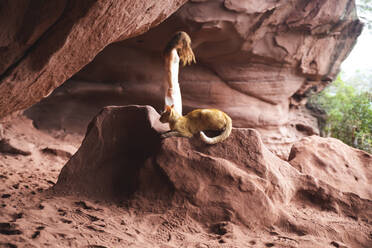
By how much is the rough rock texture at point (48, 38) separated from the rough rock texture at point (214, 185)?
1.96 ft

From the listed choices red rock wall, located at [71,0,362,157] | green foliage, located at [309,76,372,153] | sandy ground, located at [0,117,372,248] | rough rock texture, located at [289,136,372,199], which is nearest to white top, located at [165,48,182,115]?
sandy ground, located at [0,117,372,248]

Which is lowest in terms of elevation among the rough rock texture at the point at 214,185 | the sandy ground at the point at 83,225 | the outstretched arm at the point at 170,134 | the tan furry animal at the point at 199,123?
the sandy ground at the point at 83,225

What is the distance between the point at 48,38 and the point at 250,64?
17.0 feet

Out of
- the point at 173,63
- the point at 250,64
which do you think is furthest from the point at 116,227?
the point at 250,64

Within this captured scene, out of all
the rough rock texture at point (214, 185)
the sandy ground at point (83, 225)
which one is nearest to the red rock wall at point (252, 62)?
the rough rock texture at point (214, 185)

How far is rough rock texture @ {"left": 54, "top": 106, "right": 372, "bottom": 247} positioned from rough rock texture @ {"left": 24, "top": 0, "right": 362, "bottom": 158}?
3.66 m

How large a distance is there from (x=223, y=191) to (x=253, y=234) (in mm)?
386

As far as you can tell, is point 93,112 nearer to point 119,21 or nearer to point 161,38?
point 161,38

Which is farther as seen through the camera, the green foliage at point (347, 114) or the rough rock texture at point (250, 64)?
the green foliage at point (347, 114)

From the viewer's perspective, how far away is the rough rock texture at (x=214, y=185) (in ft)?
7.43

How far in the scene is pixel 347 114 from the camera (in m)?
7.85

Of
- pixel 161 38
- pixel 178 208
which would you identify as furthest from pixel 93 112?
pixel 178 208

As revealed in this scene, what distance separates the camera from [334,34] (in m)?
6.86

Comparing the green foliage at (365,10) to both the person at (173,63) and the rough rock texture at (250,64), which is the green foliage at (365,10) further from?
the person at (173,63)
